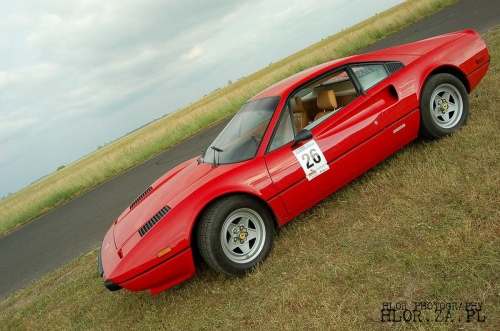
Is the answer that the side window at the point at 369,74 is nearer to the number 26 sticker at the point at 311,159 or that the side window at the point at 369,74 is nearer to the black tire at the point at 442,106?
the black tire at the point at 442,106

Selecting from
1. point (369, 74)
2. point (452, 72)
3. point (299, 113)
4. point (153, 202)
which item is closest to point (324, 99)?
point (299, 113)

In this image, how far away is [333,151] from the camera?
3393 mm

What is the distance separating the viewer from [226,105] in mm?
18688

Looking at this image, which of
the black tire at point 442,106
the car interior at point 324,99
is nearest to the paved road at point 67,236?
the car interior at point 324,99

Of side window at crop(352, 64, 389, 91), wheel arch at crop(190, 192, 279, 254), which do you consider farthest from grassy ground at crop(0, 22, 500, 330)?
side window at crop(352, 64, 389, 91)

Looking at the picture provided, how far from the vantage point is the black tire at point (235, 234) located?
288 cm

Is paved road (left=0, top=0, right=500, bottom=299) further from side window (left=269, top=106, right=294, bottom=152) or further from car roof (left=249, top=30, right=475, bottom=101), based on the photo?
car roof (left=249, top=30, right=475, bottom=101)

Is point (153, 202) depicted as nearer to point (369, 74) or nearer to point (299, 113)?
point (299, 113)

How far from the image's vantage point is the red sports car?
289cm

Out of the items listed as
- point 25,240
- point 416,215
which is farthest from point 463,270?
point 25,240

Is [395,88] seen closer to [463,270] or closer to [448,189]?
[448,189]

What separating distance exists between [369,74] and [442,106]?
103 centimetres

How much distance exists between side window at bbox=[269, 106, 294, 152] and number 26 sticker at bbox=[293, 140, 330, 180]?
0.54ft

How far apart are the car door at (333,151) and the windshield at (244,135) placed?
188mm
